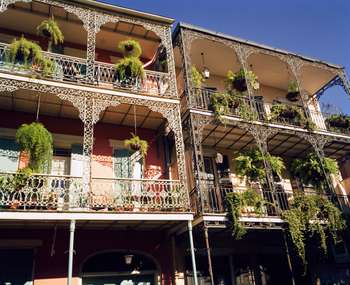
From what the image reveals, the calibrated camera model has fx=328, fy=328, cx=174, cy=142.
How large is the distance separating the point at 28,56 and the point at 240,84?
7024mm

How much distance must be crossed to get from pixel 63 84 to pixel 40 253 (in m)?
4.62

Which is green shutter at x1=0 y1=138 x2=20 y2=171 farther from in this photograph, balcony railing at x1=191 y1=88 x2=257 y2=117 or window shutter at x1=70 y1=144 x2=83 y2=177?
balcony railing at x1=191 y1=88 x2=257 y2=117

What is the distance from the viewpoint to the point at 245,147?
1252 centimetres

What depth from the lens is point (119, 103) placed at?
964 centimetres

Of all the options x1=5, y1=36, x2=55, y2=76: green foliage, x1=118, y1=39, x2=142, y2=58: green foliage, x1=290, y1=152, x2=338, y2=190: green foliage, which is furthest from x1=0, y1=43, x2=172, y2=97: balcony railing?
x1=290, y1=152, x2=338, y2=190: green foliage

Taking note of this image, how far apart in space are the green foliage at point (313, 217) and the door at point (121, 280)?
437 centimetres

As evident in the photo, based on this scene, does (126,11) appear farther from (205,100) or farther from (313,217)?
(313,217)

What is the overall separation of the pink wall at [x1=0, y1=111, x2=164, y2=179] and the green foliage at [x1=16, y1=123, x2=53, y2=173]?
1757mm

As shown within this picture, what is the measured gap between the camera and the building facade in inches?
336

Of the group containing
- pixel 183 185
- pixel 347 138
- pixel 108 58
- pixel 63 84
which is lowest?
pixel 183 185

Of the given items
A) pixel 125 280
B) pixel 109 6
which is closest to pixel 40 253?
pixel 125 280

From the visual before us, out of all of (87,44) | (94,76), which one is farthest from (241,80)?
(87,44)

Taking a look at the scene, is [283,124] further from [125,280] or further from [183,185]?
[125,280]

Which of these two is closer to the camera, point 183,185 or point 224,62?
point 183,185
